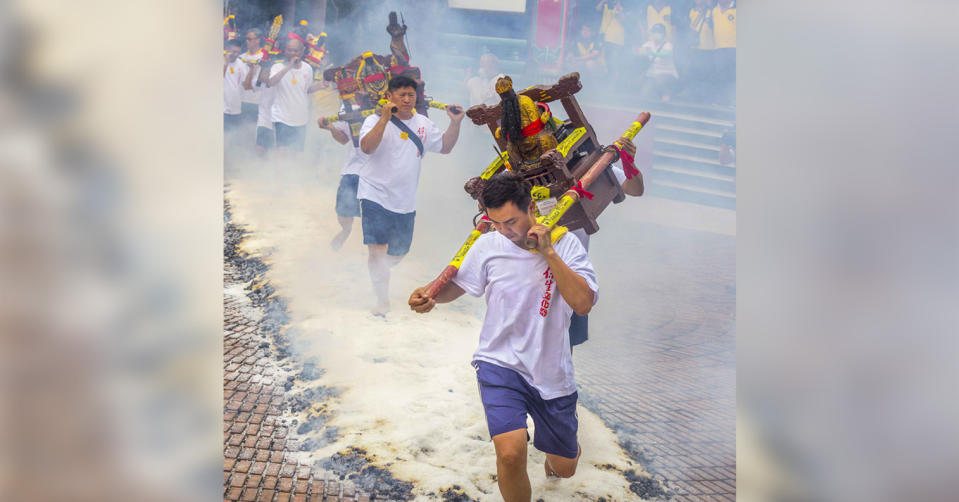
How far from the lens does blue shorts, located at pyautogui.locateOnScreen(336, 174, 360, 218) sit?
5.91m

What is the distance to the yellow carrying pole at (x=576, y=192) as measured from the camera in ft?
9.37

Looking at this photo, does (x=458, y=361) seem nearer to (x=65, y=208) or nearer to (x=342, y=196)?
(x=342, y=196)

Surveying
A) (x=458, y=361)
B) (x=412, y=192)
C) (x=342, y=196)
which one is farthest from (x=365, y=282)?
(x=458, y=361)

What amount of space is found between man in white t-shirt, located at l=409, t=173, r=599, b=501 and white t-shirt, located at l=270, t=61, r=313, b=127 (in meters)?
5.84

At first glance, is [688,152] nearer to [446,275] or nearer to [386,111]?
[386,111]

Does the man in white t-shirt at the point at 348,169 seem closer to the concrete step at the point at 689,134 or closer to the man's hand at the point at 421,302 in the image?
the man's hand at the point at 421,302

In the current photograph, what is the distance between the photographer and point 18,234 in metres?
1.12

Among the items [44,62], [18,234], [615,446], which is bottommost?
[615,446]

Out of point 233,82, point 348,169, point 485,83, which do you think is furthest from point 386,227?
point 233,82

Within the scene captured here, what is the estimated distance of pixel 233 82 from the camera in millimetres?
9117

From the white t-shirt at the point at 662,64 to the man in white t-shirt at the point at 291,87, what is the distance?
429 centimetres

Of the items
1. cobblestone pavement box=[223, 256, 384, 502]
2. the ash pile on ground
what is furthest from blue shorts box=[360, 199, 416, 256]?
the ash pile on ground

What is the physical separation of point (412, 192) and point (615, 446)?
8.35 feet

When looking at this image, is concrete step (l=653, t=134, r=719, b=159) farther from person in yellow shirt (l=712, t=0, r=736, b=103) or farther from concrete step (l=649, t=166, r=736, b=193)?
person in yellow shirt (l=712, t=0, r=736, b=103)
